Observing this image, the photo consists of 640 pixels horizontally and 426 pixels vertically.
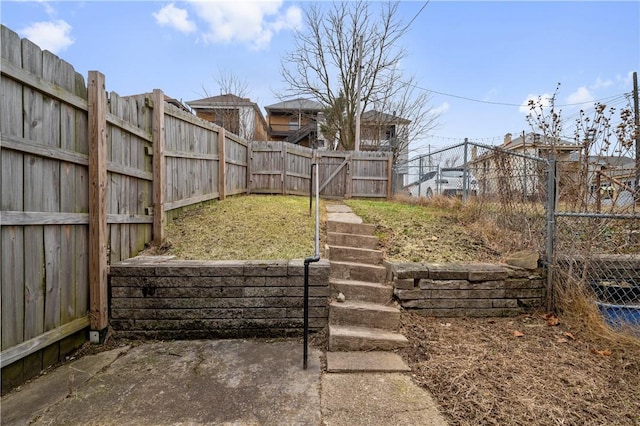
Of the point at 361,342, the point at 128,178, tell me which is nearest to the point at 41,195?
the point at 128,178

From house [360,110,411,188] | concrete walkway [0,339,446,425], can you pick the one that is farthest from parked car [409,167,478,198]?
house [360,110,411,188]

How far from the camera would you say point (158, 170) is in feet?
12.4

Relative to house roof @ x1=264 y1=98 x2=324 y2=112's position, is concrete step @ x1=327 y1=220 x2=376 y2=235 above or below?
below

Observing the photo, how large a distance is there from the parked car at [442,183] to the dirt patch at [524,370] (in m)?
3.83

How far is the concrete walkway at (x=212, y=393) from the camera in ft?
5.79

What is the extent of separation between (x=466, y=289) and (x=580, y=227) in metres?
1.43

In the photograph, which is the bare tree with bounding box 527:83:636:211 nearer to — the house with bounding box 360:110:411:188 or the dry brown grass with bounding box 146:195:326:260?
the dry brown grass with bounding box 146:195:326:260

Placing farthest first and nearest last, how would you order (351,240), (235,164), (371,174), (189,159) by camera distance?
(371,174) → (235,164) → (189,159) → (351,240)

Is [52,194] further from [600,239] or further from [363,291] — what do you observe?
[600,239]

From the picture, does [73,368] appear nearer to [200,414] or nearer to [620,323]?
[200,414]

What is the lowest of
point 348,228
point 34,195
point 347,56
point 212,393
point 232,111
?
point 212,393

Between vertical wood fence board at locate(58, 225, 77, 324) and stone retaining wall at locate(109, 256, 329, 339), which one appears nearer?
vertical wood fence board at locate(58, 225, 77, 324)

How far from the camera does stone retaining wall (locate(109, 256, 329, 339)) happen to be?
279cm

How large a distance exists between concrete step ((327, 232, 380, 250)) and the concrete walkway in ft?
5.38
